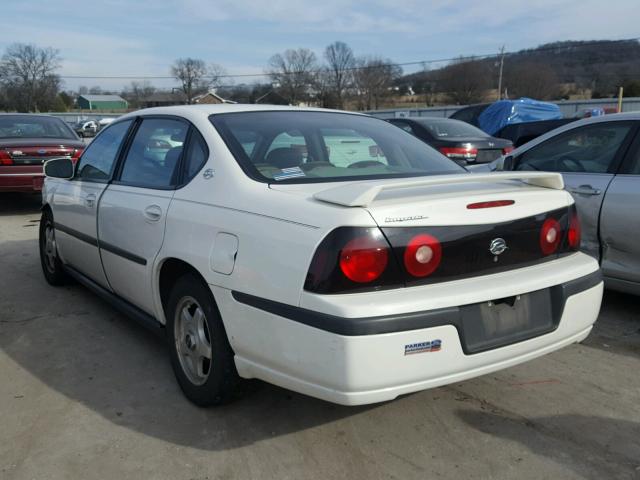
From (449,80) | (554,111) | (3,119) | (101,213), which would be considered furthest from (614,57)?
(101,213)

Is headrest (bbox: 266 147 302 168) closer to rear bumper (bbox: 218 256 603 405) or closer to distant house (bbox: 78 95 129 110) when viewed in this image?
rear bumper (bbox: 218 256 603 405)

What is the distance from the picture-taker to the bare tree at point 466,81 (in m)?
56.7

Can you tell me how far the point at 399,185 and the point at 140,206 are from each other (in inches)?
63.3

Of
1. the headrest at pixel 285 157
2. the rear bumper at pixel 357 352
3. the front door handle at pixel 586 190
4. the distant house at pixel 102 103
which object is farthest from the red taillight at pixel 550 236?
the distant house at pixel 102 103

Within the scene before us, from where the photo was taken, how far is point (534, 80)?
53125 mm

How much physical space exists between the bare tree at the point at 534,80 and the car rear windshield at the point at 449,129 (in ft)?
135

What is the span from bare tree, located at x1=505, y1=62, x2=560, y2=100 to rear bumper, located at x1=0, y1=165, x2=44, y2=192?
1814 inches

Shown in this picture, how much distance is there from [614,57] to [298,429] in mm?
44560

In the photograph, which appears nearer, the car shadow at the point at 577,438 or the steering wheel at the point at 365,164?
the car shadow at the point at 577,438

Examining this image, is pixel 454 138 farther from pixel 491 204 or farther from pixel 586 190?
pixel 491 204

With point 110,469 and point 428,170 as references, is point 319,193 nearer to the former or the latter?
point 428,170

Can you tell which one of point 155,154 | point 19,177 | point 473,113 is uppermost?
point 155,154

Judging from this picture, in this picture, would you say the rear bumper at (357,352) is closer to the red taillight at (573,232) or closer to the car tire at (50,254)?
the red taillight at (573,232)

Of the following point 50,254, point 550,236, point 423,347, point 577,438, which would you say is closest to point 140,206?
point 423,347
